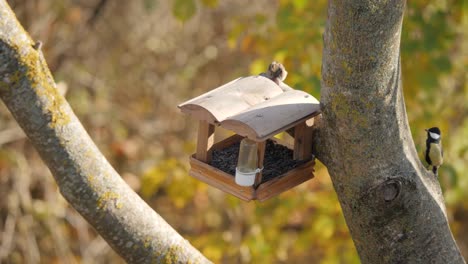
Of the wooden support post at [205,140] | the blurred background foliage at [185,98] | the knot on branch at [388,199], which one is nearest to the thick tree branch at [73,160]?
the wooden support post at [205,140]

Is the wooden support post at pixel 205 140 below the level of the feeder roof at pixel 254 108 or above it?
below

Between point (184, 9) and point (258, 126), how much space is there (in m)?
1.82

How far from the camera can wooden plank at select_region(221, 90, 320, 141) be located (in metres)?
2.01

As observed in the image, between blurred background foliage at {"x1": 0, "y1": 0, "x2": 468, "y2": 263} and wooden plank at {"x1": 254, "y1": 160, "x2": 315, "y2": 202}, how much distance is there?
1010 millimetres

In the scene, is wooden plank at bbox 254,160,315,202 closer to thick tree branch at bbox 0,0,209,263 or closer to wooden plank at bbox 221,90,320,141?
wooden plank at bbox 221,90,320,141

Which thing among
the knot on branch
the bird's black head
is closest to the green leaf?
the bird's black head

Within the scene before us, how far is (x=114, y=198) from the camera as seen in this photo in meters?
1.84

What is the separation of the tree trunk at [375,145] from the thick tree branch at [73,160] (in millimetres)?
548

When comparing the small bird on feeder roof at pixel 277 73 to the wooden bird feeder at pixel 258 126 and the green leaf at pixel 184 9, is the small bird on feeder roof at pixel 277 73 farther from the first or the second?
the green leaf at pixel 184 9

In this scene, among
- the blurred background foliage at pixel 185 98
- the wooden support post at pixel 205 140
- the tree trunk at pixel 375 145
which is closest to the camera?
the tree trunk at pixel 375 145

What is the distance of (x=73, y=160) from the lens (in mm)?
1811

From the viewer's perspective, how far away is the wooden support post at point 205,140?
89.6 inches

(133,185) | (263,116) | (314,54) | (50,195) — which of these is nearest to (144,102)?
(133,185)

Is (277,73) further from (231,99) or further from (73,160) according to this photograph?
(73,160)
